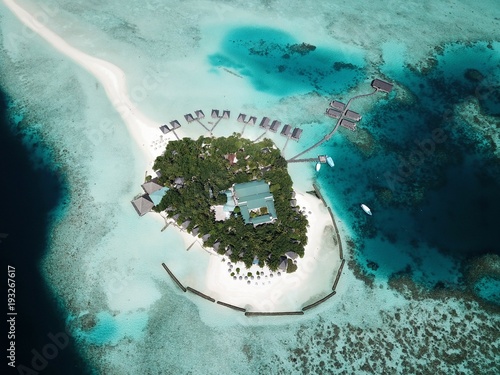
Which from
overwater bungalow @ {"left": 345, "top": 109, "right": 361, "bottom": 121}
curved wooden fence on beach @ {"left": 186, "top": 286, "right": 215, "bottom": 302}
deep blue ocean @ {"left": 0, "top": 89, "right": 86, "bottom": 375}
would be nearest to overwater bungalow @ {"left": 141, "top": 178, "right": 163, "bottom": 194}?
deep blue ocean @ {"left": 0, "top": 89, "right": 86, "bottom": 375}

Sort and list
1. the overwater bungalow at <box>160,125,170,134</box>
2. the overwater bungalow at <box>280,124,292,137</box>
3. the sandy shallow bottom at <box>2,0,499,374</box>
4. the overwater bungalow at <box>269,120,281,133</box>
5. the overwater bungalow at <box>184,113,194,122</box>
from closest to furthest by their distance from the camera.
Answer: the sandy shallow bottom at <box>2,0,499,374</box> → the overwater bungalow at <box>160,125,170,134</box> → the overwater bungalow at <box>280,124,292,137</box> → the overwater bungalow at <box>269,120,281,133</box> → the overwater bungalow at <box>184,113,194,122</box>

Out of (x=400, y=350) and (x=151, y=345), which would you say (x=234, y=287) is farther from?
(x=400, y=350)

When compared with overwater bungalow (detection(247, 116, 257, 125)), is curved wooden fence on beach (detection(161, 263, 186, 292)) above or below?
below

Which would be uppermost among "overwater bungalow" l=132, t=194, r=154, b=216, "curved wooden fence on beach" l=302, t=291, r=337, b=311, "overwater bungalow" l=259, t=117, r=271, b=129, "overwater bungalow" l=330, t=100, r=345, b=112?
"overwater bungalow" l=330, t=100, r=345, b=112

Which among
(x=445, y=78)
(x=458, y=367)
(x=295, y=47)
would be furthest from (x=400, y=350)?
(x=295, y=47)

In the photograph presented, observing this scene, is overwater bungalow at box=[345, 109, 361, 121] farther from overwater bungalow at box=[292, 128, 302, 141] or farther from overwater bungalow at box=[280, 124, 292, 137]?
overwater bungalow at box=[280, 124, 292, 137]

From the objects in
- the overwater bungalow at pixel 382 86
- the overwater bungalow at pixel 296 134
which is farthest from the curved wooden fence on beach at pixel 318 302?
the overwater bungalow at pixel 382 86

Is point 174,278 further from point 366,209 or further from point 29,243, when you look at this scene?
point 366,209

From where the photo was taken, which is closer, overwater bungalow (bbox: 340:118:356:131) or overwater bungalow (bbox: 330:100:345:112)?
overwater bungalow (bbox: 340:118:356:131)
